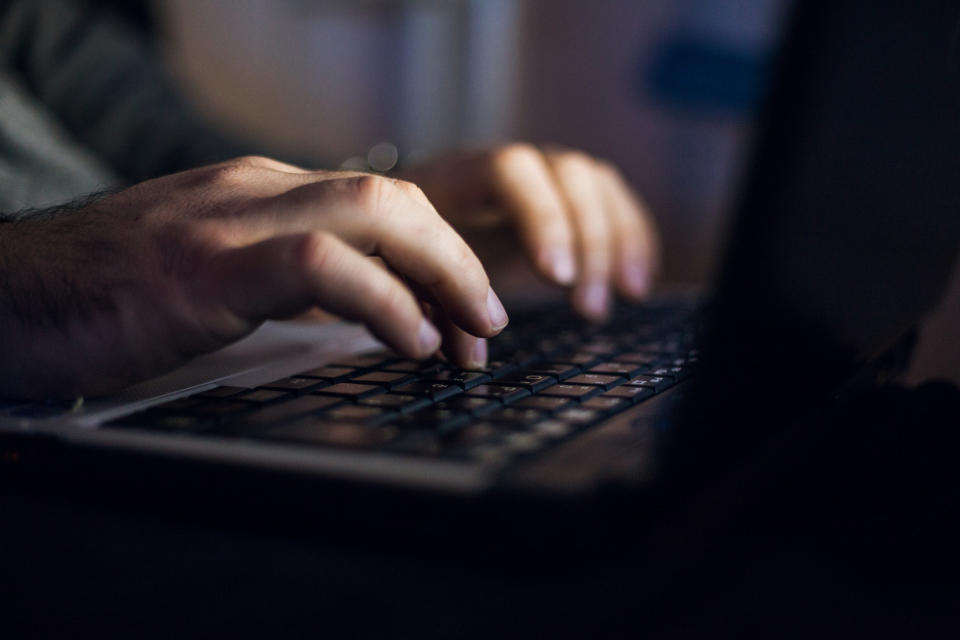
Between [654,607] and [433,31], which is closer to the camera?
[654,607]

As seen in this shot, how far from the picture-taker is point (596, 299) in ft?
2.48

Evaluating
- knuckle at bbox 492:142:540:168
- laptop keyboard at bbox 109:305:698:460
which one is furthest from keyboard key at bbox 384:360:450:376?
knuckle at bbox 492:142:540:168

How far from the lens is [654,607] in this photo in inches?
8.8

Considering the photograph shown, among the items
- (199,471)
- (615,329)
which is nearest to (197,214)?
(199,471)

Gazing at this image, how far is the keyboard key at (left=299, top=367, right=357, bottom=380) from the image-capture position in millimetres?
436

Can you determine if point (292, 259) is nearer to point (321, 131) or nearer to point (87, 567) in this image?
point (87, 567)

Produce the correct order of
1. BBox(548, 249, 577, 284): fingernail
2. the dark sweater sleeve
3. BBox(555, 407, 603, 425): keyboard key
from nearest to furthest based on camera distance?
1. BBox(555, 407, 603, 425): keyboard key
2. BBox(548, 249, 577, 284): fingernail
3. the dark sweater sleeve

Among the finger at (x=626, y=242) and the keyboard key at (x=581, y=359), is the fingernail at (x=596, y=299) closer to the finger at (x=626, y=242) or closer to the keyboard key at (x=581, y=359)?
the finger at (x=626, y=242)

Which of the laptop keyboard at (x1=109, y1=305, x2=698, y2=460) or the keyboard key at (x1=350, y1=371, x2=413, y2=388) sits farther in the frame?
the keyboard key at (x1=350, y1=371, x2=413, y2=388)

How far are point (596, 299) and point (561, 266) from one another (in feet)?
0.18

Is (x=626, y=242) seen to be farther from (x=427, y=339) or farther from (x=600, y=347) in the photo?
(x=427, y=339)

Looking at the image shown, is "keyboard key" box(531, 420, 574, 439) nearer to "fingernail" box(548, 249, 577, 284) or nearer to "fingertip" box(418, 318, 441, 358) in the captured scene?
"fingertip" box(418, 318, 441, 358)

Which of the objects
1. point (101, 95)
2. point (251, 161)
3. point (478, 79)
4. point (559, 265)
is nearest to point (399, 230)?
point (251, 161)

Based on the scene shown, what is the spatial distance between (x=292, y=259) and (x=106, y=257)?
0.39ft
